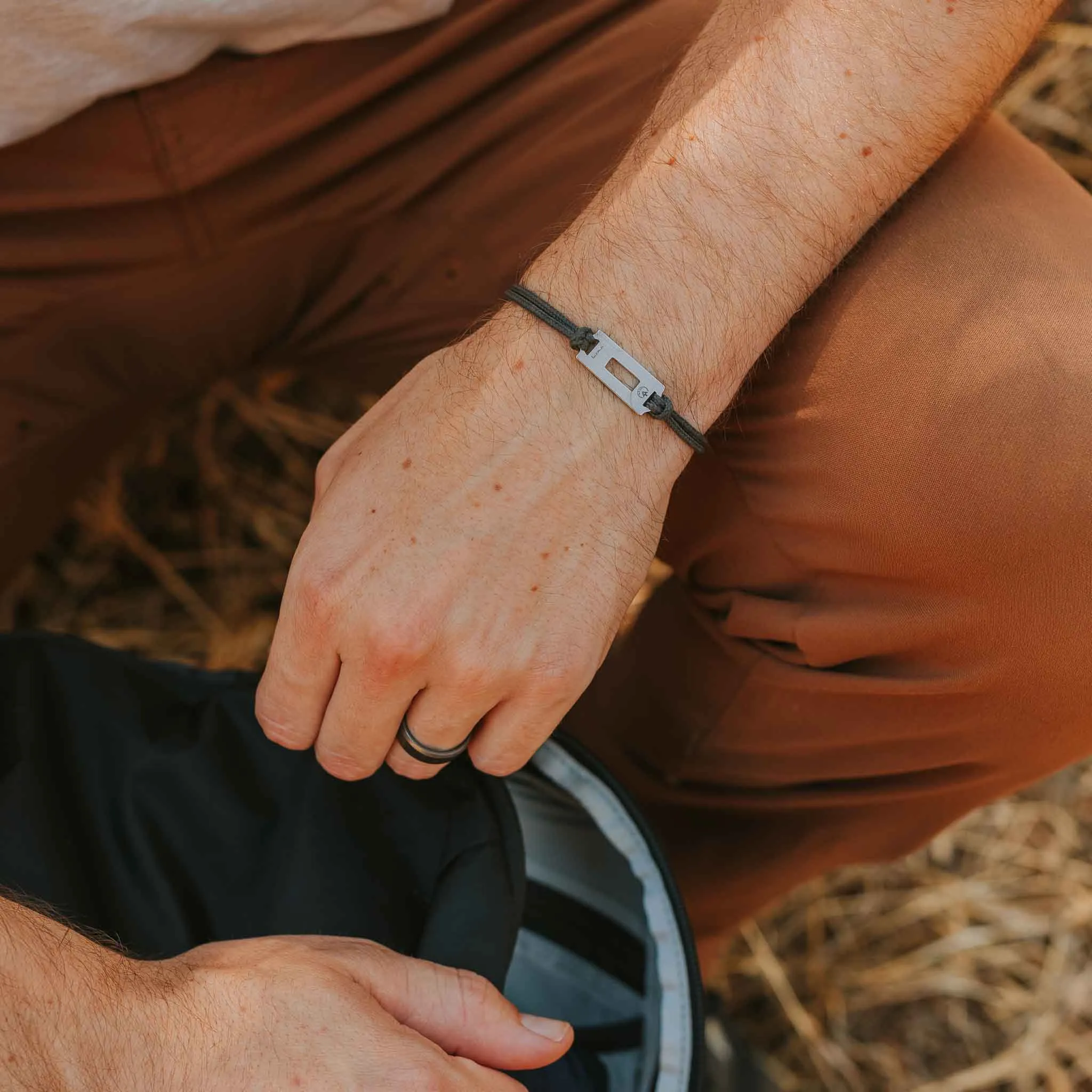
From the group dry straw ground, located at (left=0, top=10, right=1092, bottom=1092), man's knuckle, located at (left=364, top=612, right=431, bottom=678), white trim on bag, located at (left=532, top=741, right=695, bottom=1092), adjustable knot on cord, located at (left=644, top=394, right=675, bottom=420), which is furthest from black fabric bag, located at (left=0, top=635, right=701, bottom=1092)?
dry straw ground, located at (left=0, top=10, right=1092, bottom=1092)

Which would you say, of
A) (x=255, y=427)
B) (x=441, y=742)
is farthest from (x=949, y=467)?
(x=255, y=427)

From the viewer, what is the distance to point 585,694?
103 centimetres

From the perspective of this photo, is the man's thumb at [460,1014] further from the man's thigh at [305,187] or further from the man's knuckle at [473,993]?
the man's thigh at [305,187]

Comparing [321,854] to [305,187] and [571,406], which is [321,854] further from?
[305,187]

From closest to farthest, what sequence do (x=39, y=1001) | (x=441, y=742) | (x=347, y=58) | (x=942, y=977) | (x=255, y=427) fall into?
1. (x=39, y=1001)
2. (x=441, y=742)
3. (x=347, y=58)
4. (x=942, y=977)
5. (x=255, y=427)

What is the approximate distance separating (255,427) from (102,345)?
0.78 metres

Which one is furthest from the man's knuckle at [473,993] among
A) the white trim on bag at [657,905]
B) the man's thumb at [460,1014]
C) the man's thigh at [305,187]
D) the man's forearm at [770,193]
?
the man's thigh at [305,187]

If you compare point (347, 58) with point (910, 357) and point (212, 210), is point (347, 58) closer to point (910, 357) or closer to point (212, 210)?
point (212, 210)

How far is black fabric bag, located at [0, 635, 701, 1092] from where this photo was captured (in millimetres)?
689

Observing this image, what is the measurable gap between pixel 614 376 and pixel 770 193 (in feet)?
0.54

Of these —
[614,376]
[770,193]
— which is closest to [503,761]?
[614,376]

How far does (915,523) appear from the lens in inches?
26.5

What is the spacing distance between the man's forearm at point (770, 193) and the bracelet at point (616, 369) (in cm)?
1

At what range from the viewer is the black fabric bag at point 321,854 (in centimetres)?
69
